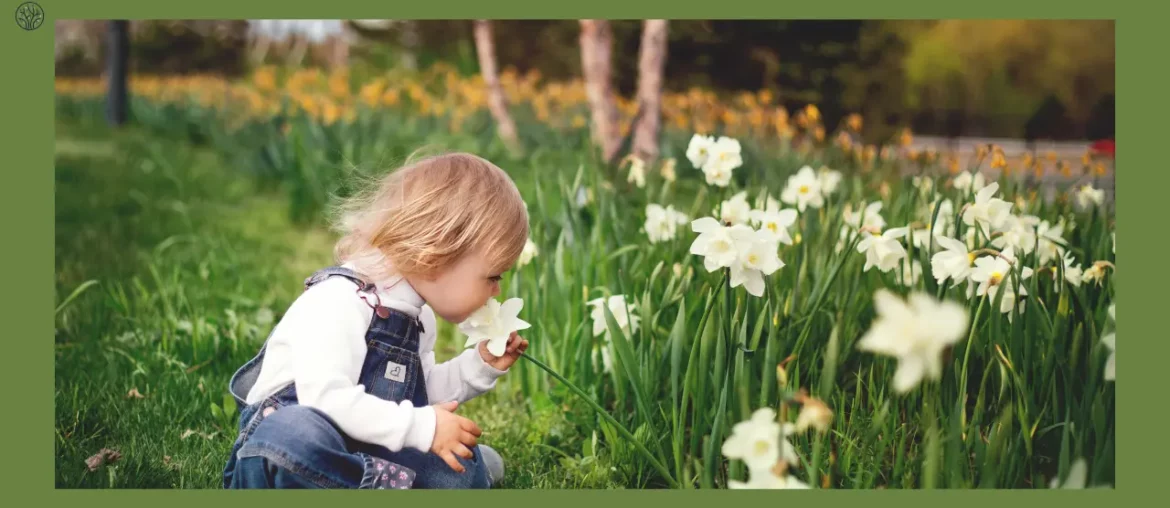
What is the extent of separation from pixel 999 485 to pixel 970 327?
12.7 inches

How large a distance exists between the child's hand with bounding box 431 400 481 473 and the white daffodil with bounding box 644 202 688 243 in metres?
0.95

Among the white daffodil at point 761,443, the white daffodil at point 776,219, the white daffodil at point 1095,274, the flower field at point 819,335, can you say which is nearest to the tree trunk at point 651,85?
the flower field at point 819,335

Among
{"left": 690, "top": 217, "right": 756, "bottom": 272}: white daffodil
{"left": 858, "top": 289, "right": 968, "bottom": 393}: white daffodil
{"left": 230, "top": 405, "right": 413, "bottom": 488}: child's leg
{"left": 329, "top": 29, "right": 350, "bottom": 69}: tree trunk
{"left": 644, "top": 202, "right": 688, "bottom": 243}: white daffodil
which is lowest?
{"left": 230, "top": 405, "right": 413, "bottom": 488}: child's leg

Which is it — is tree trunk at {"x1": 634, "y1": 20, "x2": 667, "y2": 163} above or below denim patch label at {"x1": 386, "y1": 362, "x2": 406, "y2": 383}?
above

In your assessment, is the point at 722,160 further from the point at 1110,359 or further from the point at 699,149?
the point at 1110,359

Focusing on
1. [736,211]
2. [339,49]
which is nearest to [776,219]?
[736,211]

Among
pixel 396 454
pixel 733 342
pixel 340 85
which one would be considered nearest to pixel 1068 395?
pixel 733 342

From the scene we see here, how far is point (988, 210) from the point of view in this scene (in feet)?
7.11

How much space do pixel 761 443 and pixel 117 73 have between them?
10.4 m

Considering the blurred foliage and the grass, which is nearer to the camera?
the grass

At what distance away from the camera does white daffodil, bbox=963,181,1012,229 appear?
214 cm

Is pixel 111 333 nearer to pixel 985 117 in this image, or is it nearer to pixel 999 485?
pixel 999 485

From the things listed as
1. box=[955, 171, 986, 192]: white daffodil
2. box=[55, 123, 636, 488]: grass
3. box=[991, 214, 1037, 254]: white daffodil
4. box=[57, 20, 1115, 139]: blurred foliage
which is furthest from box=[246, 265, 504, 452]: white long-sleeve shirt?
box=[57, 20, 1115, 139]: blurred foliage

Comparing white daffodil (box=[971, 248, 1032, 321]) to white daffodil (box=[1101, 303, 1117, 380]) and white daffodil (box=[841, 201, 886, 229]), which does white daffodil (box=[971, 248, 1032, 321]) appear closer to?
white daffodil (box=[1101, 303, 1117, 380])
